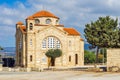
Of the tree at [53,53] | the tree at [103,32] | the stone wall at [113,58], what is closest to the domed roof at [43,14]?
the tree at [53,53]

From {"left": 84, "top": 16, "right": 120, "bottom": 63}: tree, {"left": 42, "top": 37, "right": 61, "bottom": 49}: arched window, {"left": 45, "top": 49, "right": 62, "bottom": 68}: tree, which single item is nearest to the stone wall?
{"left": 84, "top": 16, "right": 120, "bottom": 63}: tree

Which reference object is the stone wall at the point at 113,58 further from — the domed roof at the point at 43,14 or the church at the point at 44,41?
the domed roof at the point at 43,14

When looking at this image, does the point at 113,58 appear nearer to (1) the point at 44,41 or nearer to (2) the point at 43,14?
(1) the point at 44,41

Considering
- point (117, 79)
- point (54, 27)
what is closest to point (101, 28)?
point (54, 27)

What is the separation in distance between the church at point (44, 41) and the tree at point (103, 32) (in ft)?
41.2

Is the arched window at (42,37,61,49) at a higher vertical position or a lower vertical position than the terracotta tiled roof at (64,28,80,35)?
lower

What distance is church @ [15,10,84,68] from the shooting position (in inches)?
2862

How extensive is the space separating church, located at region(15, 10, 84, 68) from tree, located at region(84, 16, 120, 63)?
12546 mm

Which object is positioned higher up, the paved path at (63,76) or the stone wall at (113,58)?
the stone wall at (113,58)

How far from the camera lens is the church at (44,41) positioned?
7269cm

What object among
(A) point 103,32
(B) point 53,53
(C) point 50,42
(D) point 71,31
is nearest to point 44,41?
(C) point 50,42

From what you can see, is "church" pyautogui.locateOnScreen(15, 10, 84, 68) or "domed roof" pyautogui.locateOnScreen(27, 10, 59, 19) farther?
"domed roof" pyautogui.locateOnScreen(27, 10, 59, 19)

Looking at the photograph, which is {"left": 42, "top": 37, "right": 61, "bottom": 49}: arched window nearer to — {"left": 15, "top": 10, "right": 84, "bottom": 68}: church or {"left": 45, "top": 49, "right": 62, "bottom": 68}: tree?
{"left": 15, "top": 10, "right": 84, "bottom": 68}: church

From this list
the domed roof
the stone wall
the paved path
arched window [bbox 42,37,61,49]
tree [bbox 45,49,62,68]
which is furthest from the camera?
the domed roof
